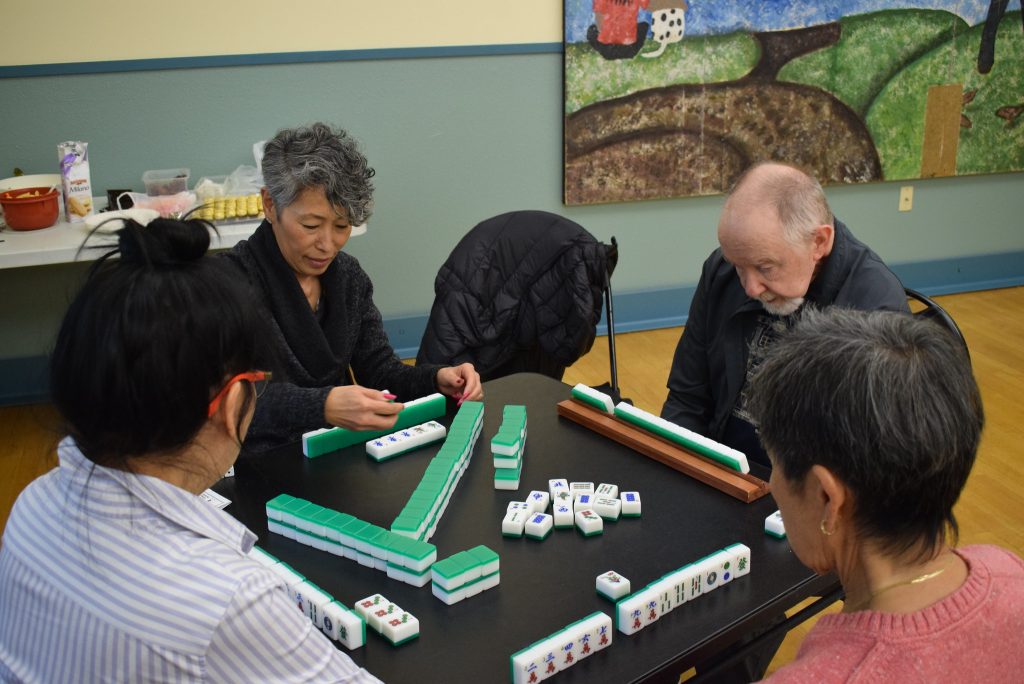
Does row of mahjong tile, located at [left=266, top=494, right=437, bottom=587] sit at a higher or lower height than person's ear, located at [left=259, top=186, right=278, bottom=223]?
lower

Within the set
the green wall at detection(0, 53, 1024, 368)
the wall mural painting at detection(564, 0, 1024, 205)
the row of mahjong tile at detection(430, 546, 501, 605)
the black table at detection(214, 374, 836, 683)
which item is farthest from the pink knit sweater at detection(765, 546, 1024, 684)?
the wall mural painting at detection(564, 0, 1024, 205)

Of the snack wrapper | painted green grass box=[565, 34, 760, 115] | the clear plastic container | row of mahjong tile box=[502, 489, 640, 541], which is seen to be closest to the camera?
row of mahjong tile box=[502, 489, 640, 541]

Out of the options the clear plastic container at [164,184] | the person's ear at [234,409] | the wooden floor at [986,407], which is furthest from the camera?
the clear plastic container at [164,184]

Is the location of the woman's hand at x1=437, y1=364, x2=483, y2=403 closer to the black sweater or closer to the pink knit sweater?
the black sweater

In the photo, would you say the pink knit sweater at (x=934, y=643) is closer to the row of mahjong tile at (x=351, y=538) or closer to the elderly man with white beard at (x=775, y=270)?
the row of mahjong tile at (x=351, y=538)

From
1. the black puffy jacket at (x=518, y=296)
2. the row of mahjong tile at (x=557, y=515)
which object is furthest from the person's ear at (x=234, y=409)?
the black puffy jacket at (x=518, y=296)

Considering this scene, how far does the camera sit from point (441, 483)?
5.74 ft

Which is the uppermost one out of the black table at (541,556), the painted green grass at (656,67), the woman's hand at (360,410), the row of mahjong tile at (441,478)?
the painted green grass at (656,67)

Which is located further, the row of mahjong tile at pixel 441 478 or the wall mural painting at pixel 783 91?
the wall mural painting at pixel 783 91

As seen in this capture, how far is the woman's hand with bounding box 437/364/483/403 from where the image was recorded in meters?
2.25

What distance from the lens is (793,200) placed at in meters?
2.16

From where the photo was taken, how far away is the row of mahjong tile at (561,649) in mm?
1290

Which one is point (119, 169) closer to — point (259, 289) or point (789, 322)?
point (259, 289)

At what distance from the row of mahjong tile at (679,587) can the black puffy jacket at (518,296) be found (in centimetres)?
155
